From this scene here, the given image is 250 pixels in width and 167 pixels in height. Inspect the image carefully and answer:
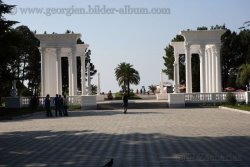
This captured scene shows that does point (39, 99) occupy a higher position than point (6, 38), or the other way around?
point (6, 38)

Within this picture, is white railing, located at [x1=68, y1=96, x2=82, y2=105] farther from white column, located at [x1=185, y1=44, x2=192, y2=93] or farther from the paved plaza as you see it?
the paved plaza

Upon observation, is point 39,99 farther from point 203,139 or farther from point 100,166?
point 100,166

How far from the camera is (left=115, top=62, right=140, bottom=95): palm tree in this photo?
282 feet

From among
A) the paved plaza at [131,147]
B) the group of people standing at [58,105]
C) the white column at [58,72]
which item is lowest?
the paved plaza at [131,147]

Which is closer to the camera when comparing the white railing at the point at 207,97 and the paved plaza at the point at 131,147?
the paved plaza at the point at 131,147

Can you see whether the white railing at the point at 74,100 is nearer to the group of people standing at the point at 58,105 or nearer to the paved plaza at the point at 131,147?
the group of people standing at the point at 58,105

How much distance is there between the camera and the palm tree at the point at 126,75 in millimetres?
85875

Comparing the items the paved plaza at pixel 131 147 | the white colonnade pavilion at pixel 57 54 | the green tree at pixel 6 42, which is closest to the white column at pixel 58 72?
the white colonnade pavilion at pixel 57 54

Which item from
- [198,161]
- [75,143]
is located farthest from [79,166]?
[75,143]

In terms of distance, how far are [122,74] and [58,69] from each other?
4271 centimetres

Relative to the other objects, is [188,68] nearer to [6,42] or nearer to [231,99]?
A: [231,99]

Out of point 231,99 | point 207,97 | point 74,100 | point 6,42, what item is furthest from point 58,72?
point 6,42

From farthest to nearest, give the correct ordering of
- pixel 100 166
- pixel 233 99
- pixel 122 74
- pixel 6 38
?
pixel 122 74
pixel 233 99
pixel 6 38
pixel 100 166

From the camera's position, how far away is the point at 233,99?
1519 inches
